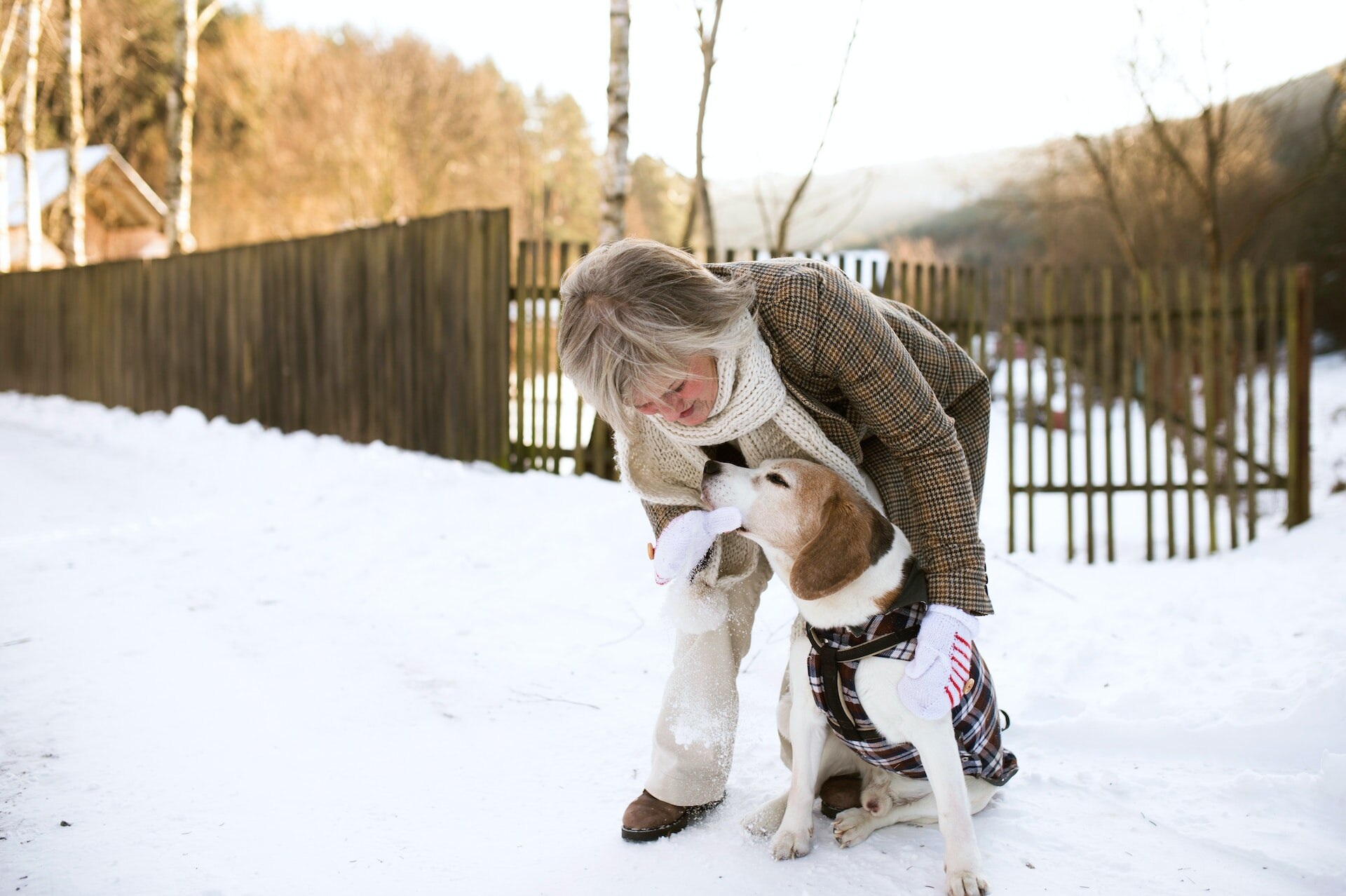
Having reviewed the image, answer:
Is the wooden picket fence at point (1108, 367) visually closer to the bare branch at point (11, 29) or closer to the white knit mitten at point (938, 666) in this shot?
the white knit mitten at point (938, 666)

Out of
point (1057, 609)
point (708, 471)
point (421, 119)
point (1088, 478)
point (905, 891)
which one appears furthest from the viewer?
point (421, 119)

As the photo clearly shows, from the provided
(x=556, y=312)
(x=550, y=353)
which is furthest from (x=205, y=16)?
(x=556, y=312)

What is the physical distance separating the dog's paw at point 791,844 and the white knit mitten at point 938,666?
500 millimetres

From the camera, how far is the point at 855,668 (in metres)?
2.00

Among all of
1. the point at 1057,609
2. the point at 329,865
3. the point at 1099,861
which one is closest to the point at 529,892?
the point at 329,865

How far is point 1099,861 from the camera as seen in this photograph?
2.09m

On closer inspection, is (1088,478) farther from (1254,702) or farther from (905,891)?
(905,891)

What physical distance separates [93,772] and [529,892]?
4.71 feet

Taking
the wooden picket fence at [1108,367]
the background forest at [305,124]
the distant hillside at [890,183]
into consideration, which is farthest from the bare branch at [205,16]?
the wooden picket fence at [1108,367]

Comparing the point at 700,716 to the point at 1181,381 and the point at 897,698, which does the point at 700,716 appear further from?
the point at 1181,381

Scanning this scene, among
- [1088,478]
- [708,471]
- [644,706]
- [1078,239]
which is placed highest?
[1078,239]

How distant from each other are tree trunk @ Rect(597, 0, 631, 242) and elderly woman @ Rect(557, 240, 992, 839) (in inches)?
172

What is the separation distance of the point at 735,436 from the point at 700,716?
83 centimetres

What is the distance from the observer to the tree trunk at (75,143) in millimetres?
13516
